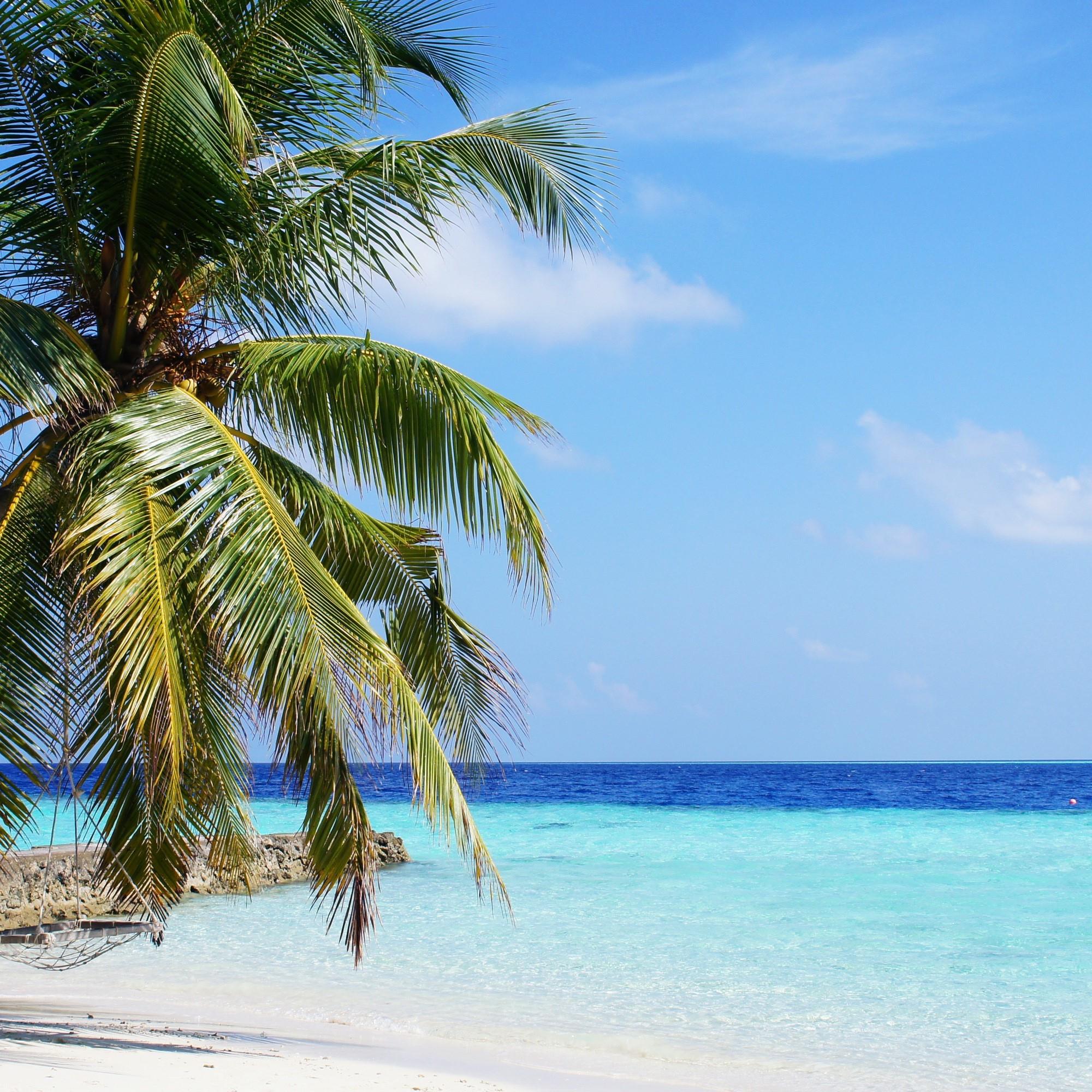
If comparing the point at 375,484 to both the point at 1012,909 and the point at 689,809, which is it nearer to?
the point at 1012,909

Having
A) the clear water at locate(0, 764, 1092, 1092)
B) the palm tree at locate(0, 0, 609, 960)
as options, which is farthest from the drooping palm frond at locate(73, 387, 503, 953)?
the clear water at locate(0, 764, 1092, 1092)

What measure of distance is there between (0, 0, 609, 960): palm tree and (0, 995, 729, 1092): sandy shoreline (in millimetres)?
831

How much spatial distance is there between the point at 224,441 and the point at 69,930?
585 cm

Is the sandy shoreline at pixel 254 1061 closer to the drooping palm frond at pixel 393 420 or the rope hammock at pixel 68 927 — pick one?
the rope hammock at pixel 68 927

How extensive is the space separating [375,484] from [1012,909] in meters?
11.2

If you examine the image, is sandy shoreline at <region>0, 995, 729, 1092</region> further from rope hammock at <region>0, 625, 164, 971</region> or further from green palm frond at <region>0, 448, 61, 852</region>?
green palm frond at <region>0, 448, 61, 852</region>

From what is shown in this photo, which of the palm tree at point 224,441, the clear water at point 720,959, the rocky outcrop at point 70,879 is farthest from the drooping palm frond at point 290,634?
the rocky outcrop at point 70,879

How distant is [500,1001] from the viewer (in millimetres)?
8391

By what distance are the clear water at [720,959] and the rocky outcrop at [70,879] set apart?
52 centimetres

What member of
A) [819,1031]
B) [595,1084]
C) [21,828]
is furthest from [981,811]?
[21,828]

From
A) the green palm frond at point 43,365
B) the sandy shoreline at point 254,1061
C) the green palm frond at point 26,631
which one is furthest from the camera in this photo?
the sandy shoreline at point 254,1061

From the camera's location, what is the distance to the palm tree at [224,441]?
13.8ft

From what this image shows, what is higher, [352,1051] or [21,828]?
[21,828]

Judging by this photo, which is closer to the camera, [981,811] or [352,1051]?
[352,1051]
